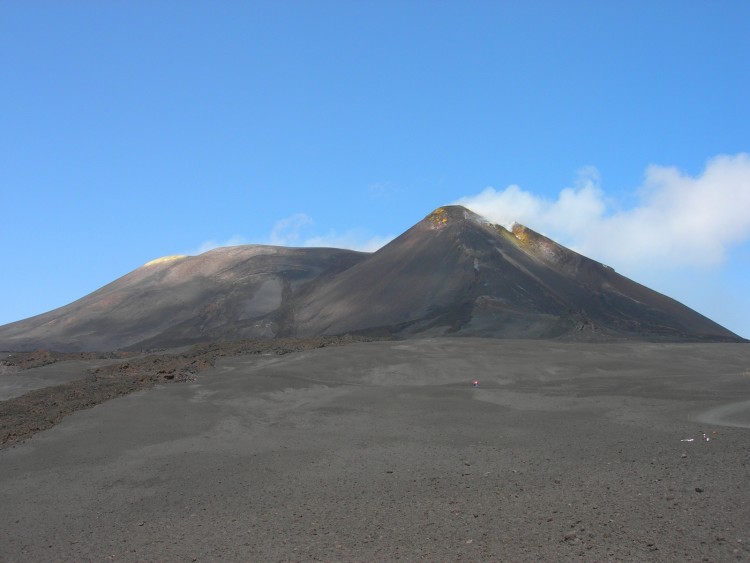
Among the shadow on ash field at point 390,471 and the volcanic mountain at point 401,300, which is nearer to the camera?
the shadow on ash field at point 390,471

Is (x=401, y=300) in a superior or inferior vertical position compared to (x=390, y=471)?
superior

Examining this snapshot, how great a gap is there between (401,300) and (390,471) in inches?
1175

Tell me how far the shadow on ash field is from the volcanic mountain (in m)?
15.5

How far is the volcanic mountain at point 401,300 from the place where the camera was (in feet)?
120

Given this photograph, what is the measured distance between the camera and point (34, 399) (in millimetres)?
18422

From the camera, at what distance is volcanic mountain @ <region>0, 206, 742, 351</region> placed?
36625mm

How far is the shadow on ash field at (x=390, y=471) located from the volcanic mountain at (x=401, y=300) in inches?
610

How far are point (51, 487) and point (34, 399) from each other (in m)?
7.71

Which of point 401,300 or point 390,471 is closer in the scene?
point 390,471

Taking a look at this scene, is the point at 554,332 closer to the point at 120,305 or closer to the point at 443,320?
the point at 443,320

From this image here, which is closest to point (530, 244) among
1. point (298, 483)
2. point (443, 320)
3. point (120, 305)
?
point (443, 320)

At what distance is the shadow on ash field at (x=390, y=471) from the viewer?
8.18m

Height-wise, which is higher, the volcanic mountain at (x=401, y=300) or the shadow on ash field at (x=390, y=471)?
the volcanic mountain at (x=401, y=300)

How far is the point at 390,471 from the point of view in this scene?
11.3m
